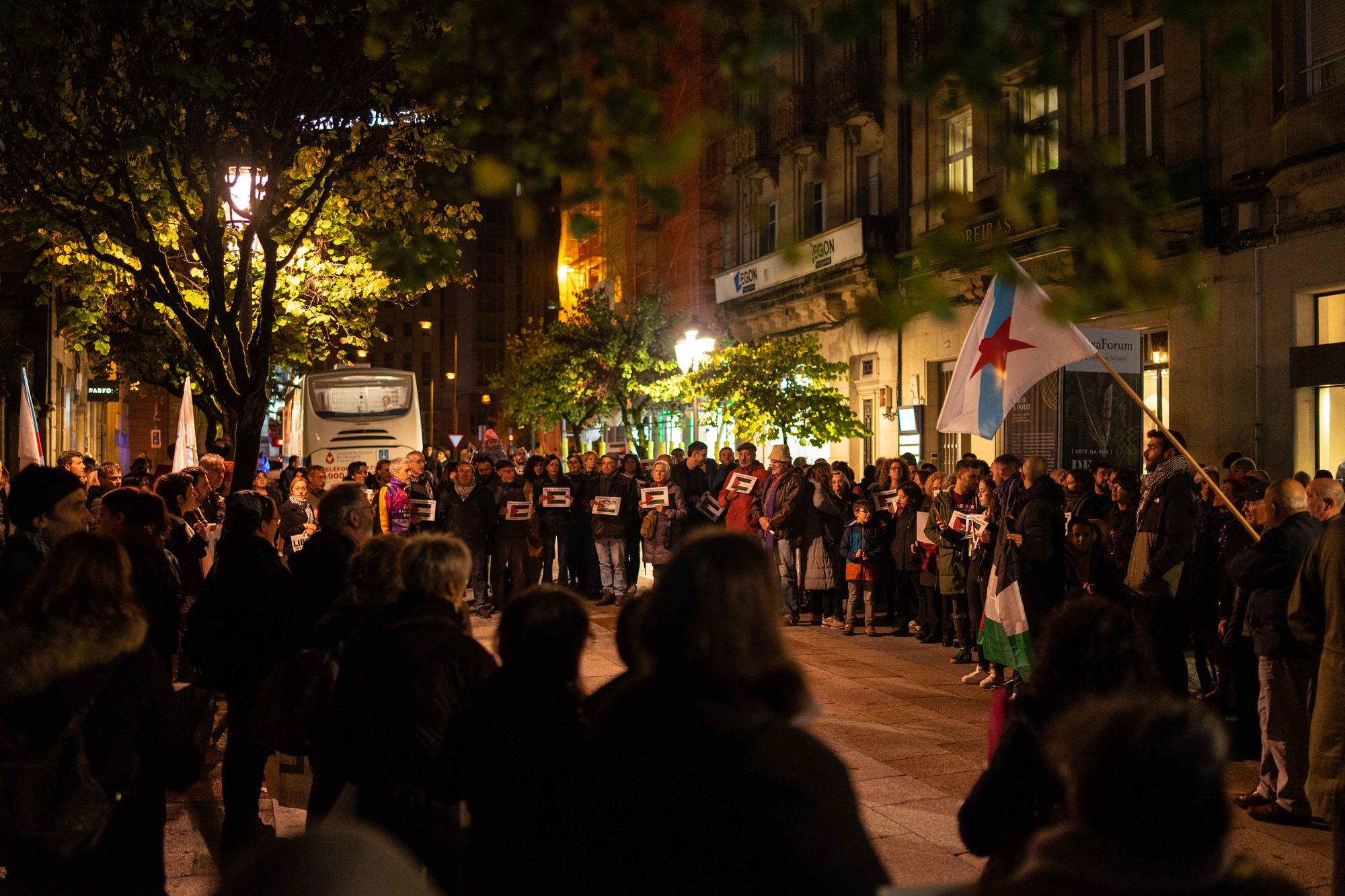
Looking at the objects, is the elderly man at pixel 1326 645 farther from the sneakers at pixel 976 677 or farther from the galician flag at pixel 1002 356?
the sneakers at pixel 976 677

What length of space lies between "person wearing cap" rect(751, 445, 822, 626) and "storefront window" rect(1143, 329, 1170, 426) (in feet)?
23.3

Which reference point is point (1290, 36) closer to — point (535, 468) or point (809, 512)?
point (809, 512)

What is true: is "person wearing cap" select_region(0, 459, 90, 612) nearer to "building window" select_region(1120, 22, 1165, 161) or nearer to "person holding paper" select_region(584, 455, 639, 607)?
"person holding paper" select_region(584, 455, 639, 607)

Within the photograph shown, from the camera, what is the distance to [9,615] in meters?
3.75

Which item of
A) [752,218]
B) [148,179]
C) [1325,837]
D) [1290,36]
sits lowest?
[1325,837]

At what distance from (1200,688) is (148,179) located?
13635mm

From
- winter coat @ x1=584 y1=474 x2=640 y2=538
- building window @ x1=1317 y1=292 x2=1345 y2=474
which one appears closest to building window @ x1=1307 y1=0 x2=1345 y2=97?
building window @ x1=1317 y1=292 x2=1345 y2=474

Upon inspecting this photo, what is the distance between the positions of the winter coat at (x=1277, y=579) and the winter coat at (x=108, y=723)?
5556 millimetres

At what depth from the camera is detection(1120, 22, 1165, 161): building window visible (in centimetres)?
1883

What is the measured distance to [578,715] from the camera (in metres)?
3.35

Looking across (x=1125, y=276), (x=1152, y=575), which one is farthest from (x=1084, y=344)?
(x=1125, y=276)

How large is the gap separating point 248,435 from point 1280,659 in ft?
37.2

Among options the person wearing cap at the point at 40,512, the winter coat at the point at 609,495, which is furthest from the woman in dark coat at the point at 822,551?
the person wearing cap at the point at 40,512

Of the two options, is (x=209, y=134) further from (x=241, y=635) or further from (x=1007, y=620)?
(x=1007, y=620)
